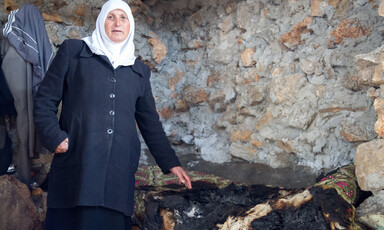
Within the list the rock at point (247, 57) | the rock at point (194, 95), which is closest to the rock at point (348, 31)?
the rock at point (247, 57)

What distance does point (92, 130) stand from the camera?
163cm

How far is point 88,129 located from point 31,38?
1.16m

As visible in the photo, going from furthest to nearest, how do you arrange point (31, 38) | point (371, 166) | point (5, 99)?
point (31, 38) → point (5, 99) → point (371, 166)

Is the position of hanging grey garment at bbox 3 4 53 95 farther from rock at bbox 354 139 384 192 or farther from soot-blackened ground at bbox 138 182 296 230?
rock at bbox 354 139 384 192

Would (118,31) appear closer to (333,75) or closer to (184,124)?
(333,75)

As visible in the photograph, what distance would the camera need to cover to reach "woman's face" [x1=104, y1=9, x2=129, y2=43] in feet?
5.83

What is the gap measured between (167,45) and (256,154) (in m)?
1.33

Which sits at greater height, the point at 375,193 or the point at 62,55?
the point at 62,55

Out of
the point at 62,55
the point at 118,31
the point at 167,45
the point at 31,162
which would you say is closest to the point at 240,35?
the point at 167,45

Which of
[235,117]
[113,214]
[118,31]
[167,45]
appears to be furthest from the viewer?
[167,45]

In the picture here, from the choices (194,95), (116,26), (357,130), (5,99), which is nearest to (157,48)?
(194,95)

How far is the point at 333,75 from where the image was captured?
7.36ft

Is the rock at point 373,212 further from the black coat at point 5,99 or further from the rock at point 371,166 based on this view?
the black coat at point 5,99

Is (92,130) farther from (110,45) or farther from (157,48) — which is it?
(157,48)
